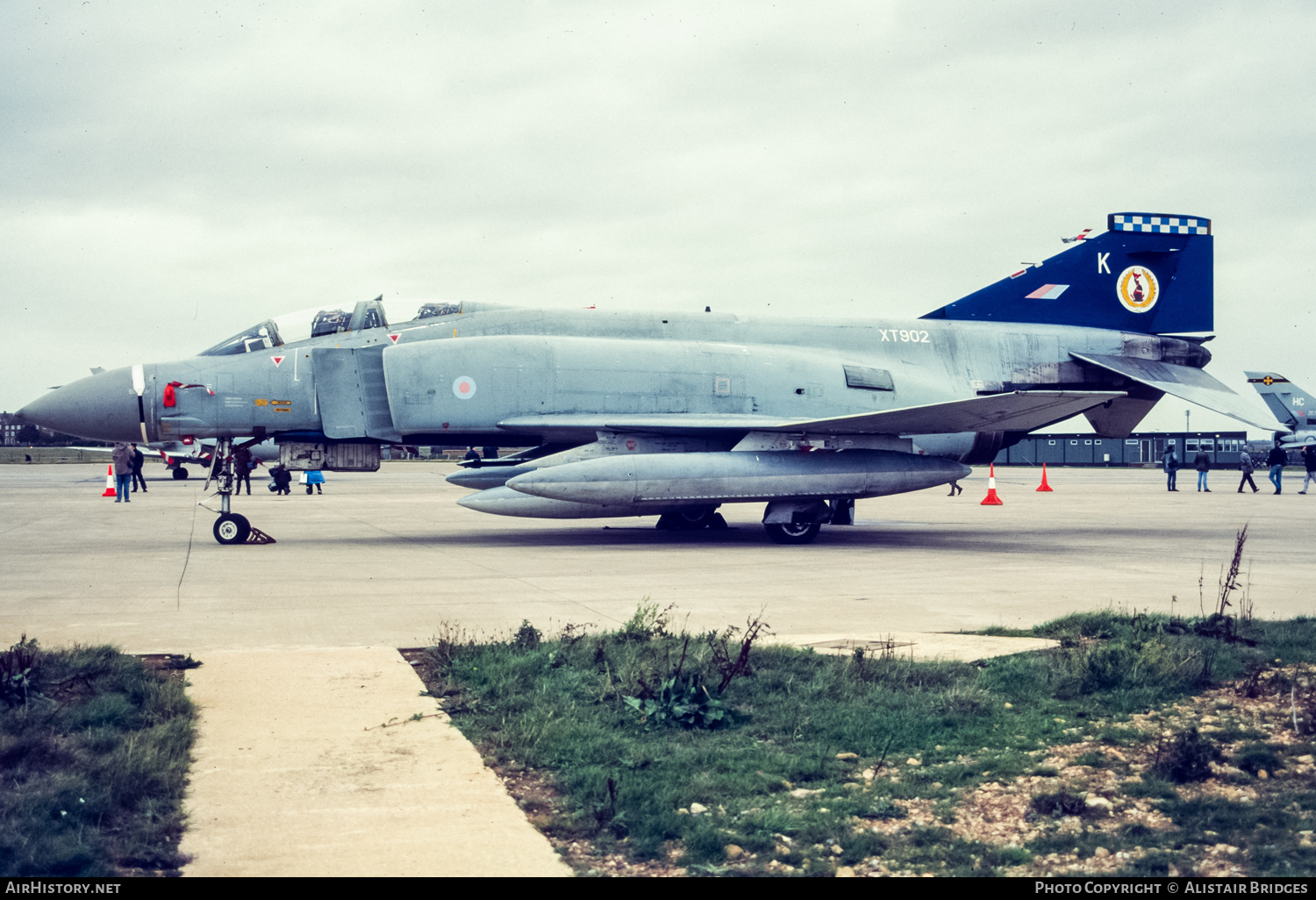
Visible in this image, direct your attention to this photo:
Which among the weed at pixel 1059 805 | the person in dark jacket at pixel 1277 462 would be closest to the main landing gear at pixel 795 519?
the weed at pixel 1059 805

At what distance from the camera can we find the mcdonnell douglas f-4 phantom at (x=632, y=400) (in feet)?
44.6

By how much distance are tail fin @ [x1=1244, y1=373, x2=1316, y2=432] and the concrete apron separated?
50270 millimetres

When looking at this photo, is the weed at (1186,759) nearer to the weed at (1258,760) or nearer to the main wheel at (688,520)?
the weed at (1258,760)

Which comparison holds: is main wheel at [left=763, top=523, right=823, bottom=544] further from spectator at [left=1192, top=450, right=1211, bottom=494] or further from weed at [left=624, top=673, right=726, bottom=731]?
spectator at [left=1192, top=450, right=1211, bottom=494]

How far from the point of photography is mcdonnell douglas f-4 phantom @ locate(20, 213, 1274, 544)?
44.6 feet

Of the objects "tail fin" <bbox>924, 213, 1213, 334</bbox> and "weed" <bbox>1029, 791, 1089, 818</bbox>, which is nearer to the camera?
"weed" <bbox>1029, 791, 1089, 818</bbox>

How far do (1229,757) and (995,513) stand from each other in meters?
18.1

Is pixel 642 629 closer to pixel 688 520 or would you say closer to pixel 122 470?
pixel 688 520

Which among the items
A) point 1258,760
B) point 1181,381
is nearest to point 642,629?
point 1258,760

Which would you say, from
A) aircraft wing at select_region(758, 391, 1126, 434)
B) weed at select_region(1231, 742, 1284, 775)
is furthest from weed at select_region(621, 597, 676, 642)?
aircraft wing at select_region(758, 391, 1126, 434)
